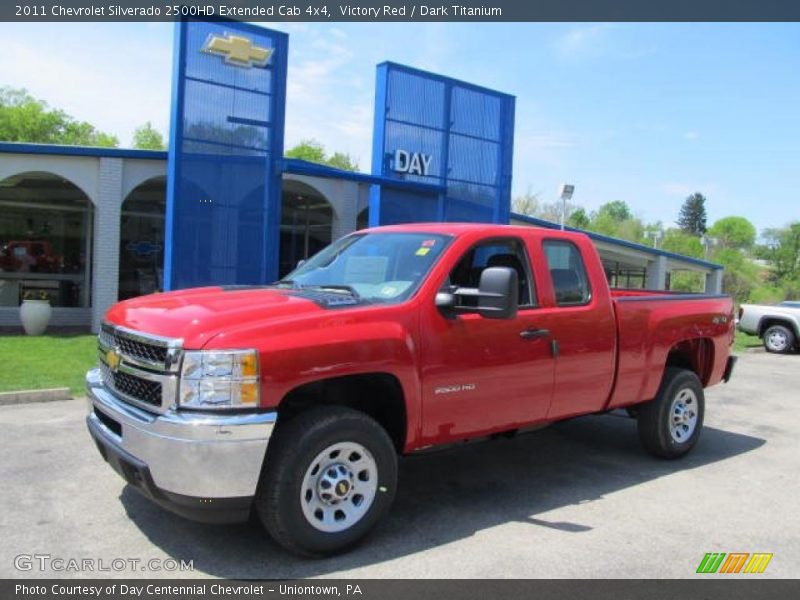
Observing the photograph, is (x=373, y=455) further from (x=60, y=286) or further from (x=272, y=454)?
(x=60, y=286)

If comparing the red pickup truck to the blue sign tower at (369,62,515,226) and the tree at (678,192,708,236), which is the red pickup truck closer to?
the blue sign tower at (369,62,515,226)

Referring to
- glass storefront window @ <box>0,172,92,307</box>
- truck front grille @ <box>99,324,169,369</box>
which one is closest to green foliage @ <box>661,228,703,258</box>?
glass storefront window @ <box>0,172,92,307</box>

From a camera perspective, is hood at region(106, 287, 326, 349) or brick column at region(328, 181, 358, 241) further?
brick column at region(328, 181, 358, 241)

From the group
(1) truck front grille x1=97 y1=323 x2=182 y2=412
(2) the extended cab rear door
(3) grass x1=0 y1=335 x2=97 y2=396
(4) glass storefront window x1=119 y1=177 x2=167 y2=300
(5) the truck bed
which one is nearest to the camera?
(1) truck front grille x1=97 y1=323 x2=182 y2=412

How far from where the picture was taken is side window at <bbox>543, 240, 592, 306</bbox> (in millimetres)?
5445

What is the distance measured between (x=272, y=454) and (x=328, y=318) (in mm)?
823

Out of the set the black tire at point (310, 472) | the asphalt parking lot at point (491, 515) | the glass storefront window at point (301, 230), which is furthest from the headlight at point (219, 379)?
the glass storefront window at point (301, 230)

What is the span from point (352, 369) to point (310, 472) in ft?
2.05

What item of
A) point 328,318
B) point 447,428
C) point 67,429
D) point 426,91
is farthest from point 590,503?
point 426,91

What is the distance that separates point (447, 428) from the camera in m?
4.64

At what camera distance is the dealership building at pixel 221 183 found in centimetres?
1227

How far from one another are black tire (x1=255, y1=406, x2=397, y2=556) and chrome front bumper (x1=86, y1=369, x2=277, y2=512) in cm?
16

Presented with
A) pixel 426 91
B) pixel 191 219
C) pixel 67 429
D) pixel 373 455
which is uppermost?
pixel 426 91

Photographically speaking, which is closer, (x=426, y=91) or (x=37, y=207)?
(x=426, y=91)
